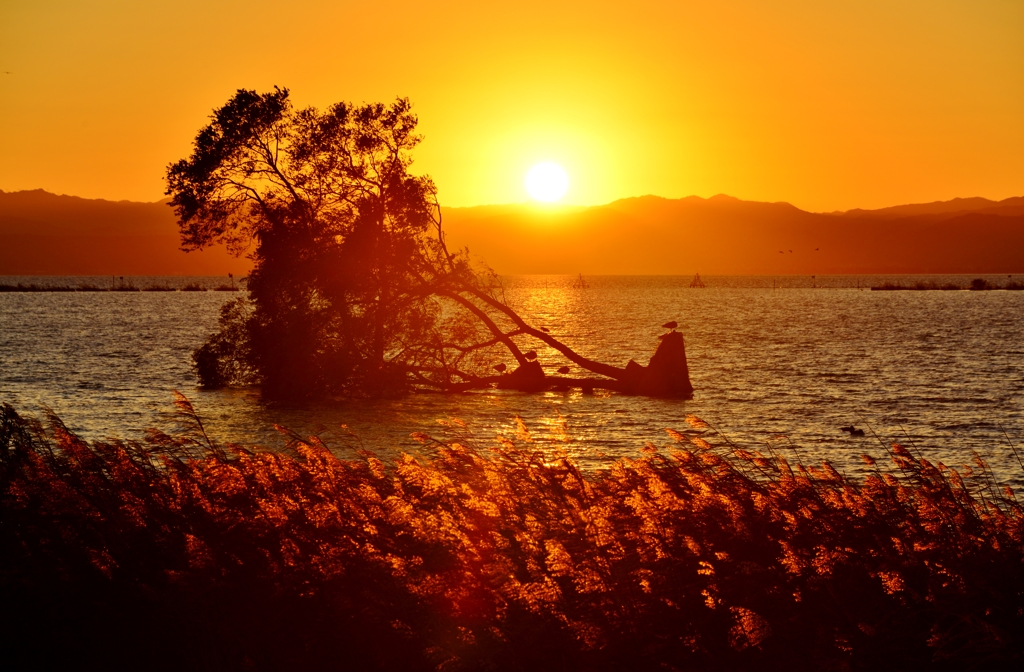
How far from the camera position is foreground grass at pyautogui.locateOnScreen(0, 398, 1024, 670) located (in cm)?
824

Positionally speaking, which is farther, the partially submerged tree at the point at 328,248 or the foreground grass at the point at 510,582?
the partially submerged tree at the point at 328,248

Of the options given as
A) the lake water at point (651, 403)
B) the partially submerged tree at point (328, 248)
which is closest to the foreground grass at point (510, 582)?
the lake water at point (651, 403)

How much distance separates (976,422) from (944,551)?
28.7 meters

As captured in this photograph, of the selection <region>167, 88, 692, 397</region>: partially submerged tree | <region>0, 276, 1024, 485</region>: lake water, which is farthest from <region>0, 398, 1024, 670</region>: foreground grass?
<region>167, 88, 692, 397</region>: partially submerged tree

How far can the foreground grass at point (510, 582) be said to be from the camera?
824 cm

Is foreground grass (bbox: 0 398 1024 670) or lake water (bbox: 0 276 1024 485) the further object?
lake water (bbox: 0 276 1024 485)

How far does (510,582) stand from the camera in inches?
325

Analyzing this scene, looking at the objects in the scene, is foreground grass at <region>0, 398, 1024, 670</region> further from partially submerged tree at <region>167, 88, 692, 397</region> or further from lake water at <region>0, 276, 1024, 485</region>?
partially submerged tree at <region>167, 88, 692, 397</region>

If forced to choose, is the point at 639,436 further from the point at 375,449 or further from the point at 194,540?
the point at 194,540

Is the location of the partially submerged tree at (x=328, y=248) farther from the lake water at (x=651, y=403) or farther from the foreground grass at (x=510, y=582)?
the foreground grass at (x=510, y=582)

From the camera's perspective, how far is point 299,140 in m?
38.4

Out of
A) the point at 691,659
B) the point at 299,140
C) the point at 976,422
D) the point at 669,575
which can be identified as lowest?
the point at 976,422

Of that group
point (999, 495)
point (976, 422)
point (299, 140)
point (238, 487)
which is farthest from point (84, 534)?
point (976, 422)

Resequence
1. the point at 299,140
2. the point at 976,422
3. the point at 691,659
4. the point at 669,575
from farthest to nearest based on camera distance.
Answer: the point at 299,140
the point at 976,422
the point at 669,575
the point at 691,659
